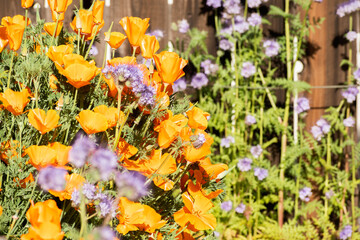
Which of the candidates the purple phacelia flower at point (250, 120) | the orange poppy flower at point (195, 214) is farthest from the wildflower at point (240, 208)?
the orange poppy flower at point (195, 214)

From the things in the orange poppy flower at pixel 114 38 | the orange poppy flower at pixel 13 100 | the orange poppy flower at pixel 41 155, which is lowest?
the orange poppy flower at pixel 41 155

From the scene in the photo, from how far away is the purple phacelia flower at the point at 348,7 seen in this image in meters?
2.76

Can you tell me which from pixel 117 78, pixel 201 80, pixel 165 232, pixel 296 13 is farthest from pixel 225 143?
pixel 117 78

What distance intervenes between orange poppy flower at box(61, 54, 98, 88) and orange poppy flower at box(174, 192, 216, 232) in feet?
1.15

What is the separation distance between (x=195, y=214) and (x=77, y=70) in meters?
0.42

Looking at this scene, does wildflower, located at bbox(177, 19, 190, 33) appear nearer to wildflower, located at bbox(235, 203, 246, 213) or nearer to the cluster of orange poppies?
wildflower, located at bbox(235, 203, 246, 213)

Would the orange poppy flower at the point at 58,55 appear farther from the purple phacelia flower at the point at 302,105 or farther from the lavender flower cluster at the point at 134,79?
the purple phacelia flower at the point at 302,105

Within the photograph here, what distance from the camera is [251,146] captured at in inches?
117

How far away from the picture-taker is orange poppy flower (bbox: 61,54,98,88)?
3.06 ft

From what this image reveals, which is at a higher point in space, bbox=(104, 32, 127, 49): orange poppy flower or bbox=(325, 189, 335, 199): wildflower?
bbox=(104, 32, 127, 49): orange poppy flower

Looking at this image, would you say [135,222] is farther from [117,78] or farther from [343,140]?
[343,140]

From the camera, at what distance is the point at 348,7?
9.08 feet

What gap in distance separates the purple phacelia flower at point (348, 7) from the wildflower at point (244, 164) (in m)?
1.15

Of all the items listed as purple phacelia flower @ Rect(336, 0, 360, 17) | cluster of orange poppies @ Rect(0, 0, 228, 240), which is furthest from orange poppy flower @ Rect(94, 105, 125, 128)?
purple phacelia flower @ Rect(336, 0, 360, 17)
